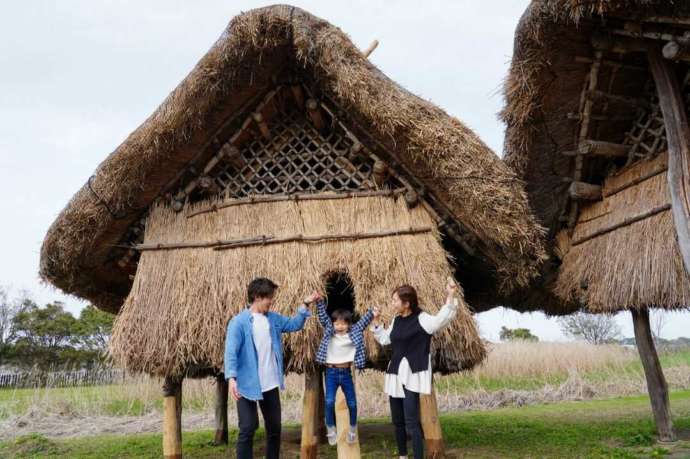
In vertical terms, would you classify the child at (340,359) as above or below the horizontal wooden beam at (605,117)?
below

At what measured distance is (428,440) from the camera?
4.67 m

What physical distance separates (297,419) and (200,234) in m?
6.02

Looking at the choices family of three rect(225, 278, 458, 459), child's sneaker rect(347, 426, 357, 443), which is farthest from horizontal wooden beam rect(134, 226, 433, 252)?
child's sneaker rect(347, 426, 357, 443)

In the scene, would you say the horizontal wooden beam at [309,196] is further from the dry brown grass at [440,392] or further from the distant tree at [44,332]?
the distant tree at [44,332]

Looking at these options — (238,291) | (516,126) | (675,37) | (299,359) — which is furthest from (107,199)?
(675,37)

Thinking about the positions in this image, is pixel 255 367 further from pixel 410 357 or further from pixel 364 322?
pixel 410 357

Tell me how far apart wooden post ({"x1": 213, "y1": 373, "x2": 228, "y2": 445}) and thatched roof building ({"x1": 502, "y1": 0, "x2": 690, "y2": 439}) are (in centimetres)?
444

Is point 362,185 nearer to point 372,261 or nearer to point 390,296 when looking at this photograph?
point 372,261

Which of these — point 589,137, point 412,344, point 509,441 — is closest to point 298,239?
point 412,344

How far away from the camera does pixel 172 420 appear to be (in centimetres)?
517

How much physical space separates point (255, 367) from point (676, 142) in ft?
14.1

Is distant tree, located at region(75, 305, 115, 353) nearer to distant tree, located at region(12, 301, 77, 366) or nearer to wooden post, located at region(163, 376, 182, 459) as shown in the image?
distant tree, located at region(12, 301, 77, 366)

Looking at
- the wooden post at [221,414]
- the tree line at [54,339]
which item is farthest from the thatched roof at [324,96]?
the tree line at [54,339]

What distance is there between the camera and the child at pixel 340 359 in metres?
4.55
